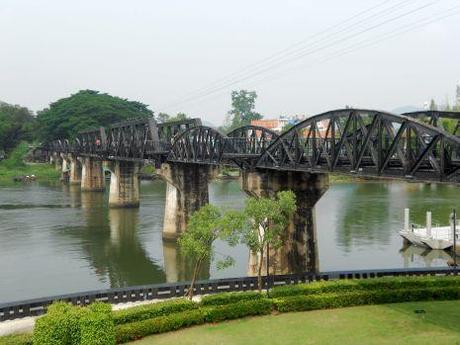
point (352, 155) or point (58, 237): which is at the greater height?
point (352, 155)

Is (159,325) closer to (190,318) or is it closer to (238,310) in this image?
(190,318)

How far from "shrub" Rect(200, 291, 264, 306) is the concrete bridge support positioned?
32176 mm

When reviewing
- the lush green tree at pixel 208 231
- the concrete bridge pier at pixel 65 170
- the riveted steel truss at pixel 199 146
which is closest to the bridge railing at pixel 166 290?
the lush green tree at pixel 208 231

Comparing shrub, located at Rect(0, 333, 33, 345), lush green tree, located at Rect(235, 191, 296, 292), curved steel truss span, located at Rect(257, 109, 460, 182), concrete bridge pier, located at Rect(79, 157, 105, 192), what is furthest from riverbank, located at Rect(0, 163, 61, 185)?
shrub, located at Rect(0, 333, 33, 345)

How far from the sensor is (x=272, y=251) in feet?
134

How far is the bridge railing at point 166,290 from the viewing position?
27.9 m

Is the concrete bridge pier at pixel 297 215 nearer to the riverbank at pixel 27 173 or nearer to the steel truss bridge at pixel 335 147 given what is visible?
the steel truss bridge at pixel 335 147

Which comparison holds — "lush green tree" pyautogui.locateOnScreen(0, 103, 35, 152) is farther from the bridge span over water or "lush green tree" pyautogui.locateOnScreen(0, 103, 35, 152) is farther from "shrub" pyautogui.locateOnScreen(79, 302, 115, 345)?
"shrub" pyautogui.locateOnScreen(79, 302, 115, 345)

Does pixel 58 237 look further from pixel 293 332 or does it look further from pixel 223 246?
pixel 293 332

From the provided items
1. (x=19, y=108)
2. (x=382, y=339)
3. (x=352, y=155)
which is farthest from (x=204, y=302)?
(x=19, y=108)

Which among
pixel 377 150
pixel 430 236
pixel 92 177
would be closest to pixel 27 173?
pixel 92 177

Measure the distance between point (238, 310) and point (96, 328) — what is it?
9.02 metres

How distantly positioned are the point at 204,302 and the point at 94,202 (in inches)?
2987

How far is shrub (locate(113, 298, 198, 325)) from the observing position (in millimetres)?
25083
